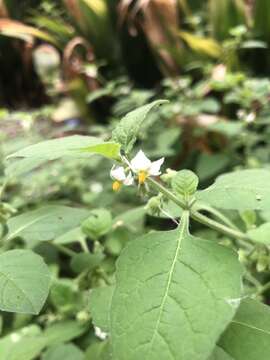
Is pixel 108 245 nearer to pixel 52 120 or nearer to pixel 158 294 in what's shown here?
pixel 158 294

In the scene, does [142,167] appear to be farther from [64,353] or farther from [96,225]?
[64,353]

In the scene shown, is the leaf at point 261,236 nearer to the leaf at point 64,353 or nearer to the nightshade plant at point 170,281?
the nightshade plant at point 170,281

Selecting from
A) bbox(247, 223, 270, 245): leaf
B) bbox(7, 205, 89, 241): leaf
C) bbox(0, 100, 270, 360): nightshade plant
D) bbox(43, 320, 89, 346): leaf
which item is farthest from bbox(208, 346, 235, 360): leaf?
bbox(43, 320, 89, 346): leaf

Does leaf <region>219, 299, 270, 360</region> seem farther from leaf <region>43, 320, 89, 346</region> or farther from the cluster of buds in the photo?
leaf <region>43, 320, 89, 346</region>

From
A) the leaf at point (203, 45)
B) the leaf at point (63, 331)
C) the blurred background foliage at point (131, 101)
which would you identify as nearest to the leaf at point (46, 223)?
A: the blurred background foliage at point (131, 101)

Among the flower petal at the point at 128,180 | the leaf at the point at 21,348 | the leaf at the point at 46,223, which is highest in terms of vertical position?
the flower petal at the point at 128,180

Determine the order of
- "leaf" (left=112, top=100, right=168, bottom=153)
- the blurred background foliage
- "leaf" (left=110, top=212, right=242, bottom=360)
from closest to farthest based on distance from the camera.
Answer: "leaf" (left=110, top=212, right=242, bottom=360) < "leaf" (left=112, top=100, right=168, bottom=153) < the blurred background foliage

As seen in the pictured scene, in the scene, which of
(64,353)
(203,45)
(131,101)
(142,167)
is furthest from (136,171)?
(203,45)
